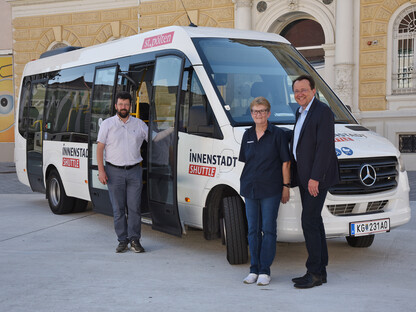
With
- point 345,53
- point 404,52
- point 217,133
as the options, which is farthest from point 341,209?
point 404,52

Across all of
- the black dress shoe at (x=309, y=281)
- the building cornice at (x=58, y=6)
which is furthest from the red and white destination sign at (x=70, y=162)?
the building cornice at (x=58, y=6)

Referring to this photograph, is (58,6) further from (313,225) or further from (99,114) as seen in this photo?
(313,225)

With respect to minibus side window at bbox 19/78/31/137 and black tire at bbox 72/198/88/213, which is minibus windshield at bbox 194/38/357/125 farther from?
minibus side window at bbox 19/78/31/137

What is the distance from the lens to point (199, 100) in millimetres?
6621

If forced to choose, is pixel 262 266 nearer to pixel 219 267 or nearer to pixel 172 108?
pixel 219 267

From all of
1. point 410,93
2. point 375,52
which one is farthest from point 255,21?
point 410,93

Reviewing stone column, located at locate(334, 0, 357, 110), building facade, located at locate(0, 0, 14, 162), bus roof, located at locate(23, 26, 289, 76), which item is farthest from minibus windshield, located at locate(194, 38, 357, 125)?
building facade, located at locate(0, 0, 14, 162)

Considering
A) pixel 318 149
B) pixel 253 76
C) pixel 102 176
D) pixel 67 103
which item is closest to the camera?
pixel 318 149

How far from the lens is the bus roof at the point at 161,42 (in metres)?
7.00

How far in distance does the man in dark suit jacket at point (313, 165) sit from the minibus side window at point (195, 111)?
111 cm

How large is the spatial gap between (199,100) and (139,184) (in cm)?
123

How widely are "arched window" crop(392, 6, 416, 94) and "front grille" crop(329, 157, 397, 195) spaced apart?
11498mm

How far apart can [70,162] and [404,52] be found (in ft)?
35.7

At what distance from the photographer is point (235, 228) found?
20.1 feet
